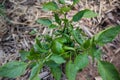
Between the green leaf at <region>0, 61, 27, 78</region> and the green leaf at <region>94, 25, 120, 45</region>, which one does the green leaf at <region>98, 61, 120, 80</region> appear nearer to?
the green leaf at <region>94, 25, 120, 45</region>

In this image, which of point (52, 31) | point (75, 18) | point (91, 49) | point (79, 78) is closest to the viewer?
point (91, 49)

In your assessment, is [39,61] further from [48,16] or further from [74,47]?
[48,16]

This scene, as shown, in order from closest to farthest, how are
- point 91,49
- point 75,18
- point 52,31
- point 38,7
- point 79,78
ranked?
point 91,49 → point 75,18 → point 79,78 → point 52,31 → point 38,7

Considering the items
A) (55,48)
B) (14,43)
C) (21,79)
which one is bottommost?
(21,79)

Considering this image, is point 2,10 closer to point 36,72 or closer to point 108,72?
point 36,72

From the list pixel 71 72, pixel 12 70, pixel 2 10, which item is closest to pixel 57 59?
pixel 71 72

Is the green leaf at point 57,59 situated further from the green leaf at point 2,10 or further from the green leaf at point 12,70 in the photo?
the green leaf at point 2,10

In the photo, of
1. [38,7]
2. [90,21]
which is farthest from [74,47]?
[38,7]
